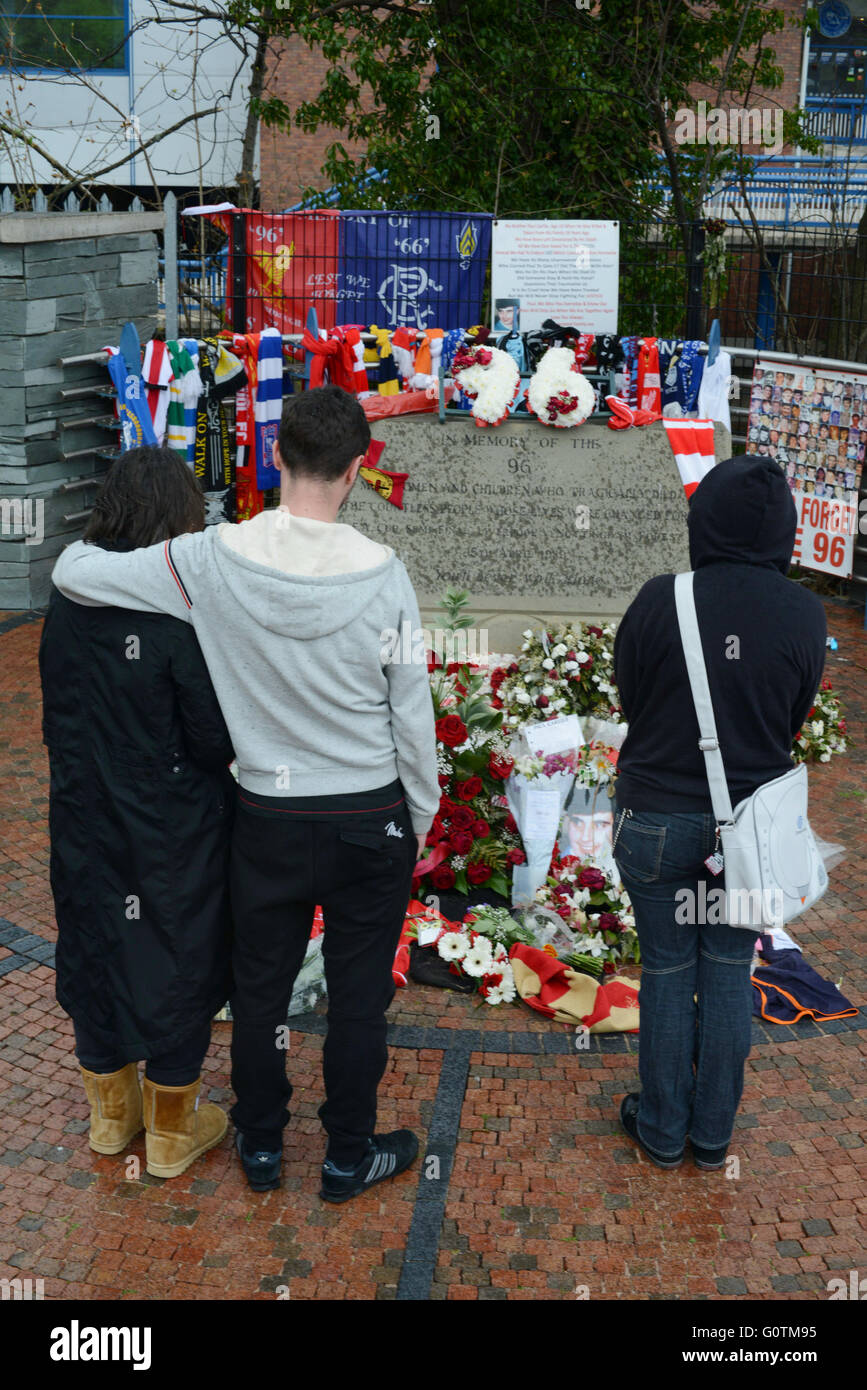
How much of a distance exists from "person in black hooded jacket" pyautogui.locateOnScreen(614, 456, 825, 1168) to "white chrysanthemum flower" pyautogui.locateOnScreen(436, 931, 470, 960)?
1067mm

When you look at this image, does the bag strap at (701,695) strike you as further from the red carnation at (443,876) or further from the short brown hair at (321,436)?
the red carnation at (443,876)

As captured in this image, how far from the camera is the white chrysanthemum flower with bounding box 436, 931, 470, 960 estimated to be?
4.66 m

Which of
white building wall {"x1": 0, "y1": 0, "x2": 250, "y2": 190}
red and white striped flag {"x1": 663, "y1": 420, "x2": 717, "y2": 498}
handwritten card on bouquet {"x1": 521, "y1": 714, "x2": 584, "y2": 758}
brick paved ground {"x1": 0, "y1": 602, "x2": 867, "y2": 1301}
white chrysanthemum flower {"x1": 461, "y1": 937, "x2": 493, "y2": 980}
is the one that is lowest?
brick paved ground {"x1": 0, "y1": 602, "x2": 867, "y2": 1301}

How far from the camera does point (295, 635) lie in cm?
309

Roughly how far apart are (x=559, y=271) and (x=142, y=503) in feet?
18.9

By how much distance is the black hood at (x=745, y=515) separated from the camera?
3.29m

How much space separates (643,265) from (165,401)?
13.5ft

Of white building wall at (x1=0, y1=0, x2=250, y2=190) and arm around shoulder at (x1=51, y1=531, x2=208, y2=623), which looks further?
white building wall at (x1=0, y1=0, x2=250, y2=190)

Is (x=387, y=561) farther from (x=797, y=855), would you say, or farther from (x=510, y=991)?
(x=510, y=991)

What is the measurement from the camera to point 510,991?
455 centimetres

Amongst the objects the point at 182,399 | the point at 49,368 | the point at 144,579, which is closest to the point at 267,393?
the point at 182,399

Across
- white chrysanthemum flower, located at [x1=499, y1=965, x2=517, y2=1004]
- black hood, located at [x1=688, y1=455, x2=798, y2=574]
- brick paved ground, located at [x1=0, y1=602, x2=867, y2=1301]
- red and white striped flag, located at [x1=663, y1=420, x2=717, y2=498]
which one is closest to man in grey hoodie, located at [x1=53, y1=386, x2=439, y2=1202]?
brick paved ground, located at [x1=0, y1=602, x2=867, y2=1301]

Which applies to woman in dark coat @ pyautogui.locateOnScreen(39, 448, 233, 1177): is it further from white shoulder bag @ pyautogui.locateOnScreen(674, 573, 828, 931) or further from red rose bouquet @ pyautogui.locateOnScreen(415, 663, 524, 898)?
red rose bouquet @ pyautogui.locateOnScreen(415, 663, 524, 898)

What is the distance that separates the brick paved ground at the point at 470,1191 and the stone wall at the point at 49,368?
14.6 ft
